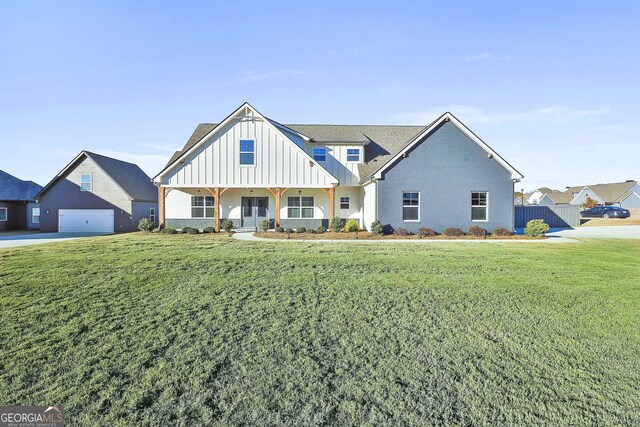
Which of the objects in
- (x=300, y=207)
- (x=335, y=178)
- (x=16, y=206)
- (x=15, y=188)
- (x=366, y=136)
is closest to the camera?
(x=335, y=178)

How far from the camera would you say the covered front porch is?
78.0ft

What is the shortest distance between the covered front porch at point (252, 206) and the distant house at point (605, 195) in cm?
5221

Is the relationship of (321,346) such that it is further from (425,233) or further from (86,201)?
(86,201)

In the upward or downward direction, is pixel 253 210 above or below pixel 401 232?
above

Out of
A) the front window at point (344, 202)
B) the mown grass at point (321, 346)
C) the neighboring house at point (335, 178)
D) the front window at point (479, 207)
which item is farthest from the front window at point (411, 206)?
the mown grass at point (321, 346)

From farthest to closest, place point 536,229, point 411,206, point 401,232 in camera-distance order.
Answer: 1. point 411,206
2. point 401,232
3. point 536,229

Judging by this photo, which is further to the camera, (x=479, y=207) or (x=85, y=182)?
(x=85, y=182)

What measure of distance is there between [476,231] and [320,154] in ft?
38.0

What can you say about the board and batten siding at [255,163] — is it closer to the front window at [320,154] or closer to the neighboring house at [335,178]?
the neighboring house at [335,178]

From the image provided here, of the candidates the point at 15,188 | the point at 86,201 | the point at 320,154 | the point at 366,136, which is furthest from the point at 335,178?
the point at 15,188

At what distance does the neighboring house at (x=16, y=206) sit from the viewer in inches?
1046

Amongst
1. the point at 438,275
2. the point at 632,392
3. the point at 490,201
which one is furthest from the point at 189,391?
the point at 490,201

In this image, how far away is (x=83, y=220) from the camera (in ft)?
82.1

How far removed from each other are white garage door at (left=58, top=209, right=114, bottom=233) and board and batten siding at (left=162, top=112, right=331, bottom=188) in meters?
9.53
